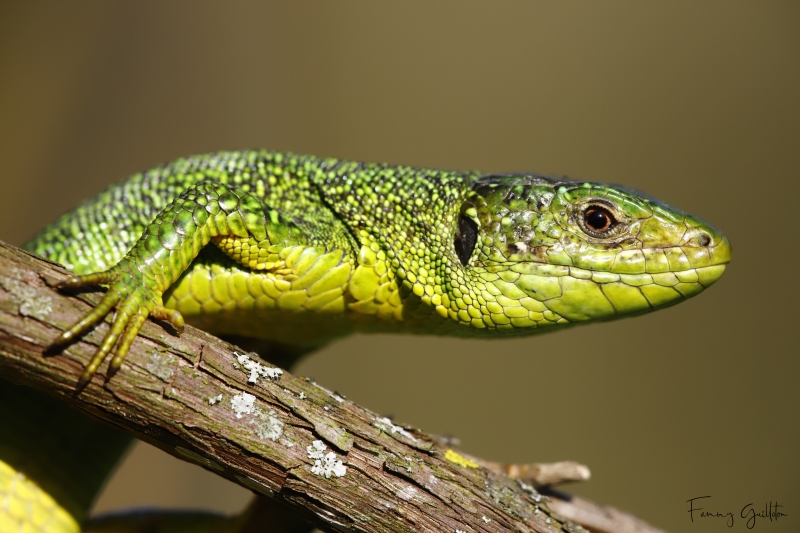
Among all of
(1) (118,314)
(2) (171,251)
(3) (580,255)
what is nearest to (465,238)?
(3) (580,255)

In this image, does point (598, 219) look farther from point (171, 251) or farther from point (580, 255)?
point (171, 251)

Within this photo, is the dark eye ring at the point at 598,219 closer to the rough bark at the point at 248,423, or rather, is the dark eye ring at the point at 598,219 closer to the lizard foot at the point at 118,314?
the rough bark at the point at 248,423

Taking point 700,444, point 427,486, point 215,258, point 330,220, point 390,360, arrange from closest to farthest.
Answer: point 427,486, point 215,258, point 330,220, point 700,444, point 390,360

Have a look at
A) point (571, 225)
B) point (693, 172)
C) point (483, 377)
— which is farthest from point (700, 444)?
point (571, 225)

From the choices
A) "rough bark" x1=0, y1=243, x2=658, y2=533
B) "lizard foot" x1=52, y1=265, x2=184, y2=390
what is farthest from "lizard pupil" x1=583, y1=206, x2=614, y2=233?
"lizard foot" x1=52, y1=265, x2=184, y2=390

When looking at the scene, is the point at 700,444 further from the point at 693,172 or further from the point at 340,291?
the point at 340,291
